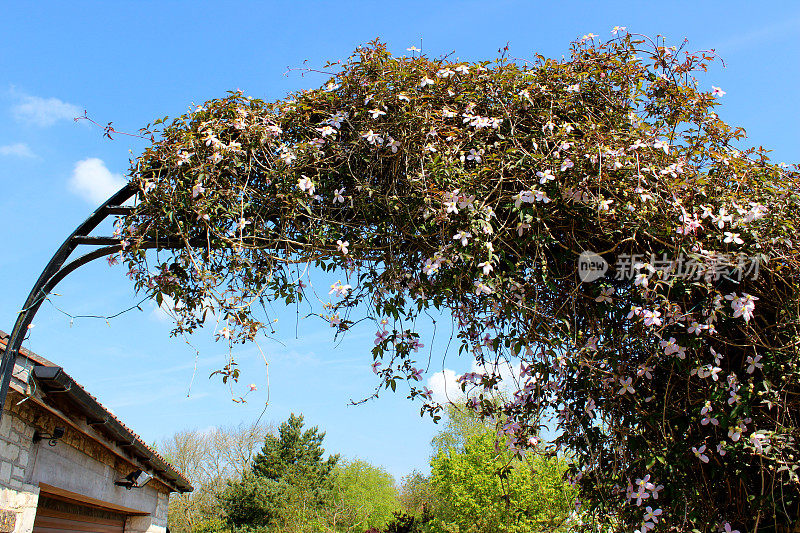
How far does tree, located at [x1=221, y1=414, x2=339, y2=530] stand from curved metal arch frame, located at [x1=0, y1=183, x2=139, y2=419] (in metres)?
16.2

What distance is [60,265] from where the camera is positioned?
3.02m

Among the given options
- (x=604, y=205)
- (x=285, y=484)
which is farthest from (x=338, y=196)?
(x=285, y=484)

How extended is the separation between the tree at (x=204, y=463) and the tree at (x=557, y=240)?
19721 mm

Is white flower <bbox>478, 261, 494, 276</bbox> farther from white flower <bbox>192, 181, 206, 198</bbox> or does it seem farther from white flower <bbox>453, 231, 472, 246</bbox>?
white flower <bbox>192, 181, 206, 198</bbox>

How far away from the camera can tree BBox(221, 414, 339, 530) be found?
17516 millimetres

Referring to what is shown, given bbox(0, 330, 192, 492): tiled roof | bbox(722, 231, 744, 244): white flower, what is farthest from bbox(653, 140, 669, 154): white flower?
bbox(0, 330, 192, 492): tiled roof

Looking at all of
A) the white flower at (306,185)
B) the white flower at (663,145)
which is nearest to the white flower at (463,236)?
A: the white flower at (306,185)

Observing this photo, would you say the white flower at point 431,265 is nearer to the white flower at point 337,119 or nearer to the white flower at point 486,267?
the white flower at point 486,267

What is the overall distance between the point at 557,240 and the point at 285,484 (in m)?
19.1

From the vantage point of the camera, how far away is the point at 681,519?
92.4 inches

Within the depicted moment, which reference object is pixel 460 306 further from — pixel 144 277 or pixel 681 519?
pixel 144 277

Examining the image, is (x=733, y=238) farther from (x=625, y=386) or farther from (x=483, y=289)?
(x=483, y=289)

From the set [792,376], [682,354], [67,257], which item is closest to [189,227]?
[67,257]

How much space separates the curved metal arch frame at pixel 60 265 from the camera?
2.86 metres
